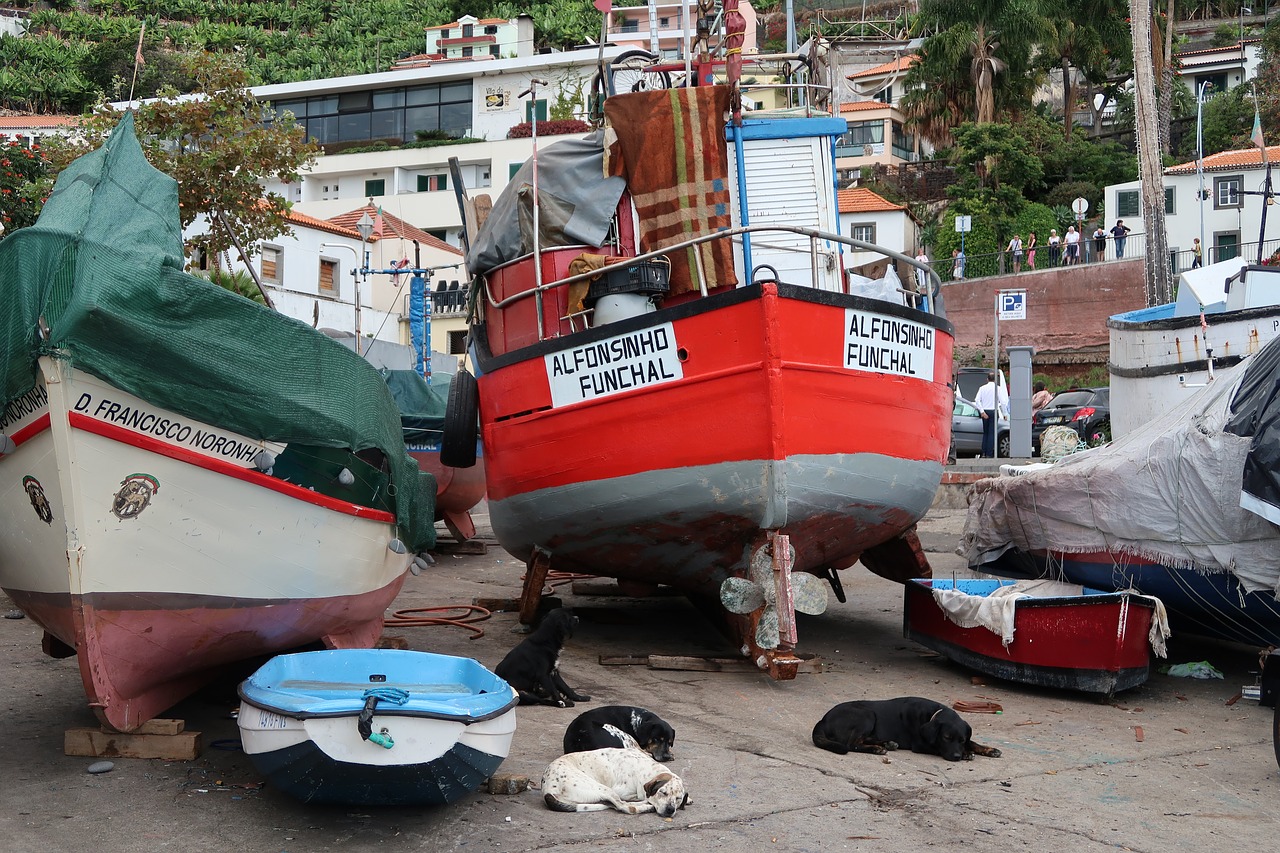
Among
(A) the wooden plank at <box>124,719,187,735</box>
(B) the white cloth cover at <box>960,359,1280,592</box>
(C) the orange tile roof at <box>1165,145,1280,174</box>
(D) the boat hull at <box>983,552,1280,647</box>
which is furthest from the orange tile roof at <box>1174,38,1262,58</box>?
(A) the wooden plank at <box>124,719,187,735</box>

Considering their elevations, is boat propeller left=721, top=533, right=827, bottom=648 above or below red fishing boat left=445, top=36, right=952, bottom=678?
below

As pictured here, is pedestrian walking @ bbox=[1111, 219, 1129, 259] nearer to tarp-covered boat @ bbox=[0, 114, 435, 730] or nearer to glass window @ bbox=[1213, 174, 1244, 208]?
glass window @ bbox=[1213, 174, 1244, 208]

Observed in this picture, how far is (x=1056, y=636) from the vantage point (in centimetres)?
745

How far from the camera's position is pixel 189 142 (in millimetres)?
14219

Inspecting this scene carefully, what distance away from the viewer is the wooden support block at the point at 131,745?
5477mm

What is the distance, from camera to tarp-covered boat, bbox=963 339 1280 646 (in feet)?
23.9

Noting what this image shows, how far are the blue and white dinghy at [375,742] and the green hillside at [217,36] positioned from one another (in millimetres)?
60036

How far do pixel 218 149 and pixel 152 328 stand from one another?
9.04m

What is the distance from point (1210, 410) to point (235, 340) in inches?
236

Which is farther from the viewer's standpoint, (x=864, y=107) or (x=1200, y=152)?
(x=864, y=107)

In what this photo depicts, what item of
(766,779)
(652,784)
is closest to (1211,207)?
(766,779)

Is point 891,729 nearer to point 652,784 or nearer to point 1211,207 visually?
point 652,784

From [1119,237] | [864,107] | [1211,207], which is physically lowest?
[1119,237]

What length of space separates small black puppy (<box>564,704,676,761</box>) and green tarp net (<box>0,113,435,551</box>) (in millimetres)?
1907
